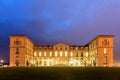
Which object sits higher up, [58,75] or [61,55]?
[61,55]

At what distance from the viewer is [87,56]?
160 meters

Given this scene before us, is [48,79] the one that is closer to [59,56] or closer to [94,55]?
[94,55]

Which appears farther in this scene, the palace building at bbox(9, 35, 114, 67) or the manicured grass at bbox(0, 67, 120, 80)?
the palace building at bbox(9, 35, 114, 67)

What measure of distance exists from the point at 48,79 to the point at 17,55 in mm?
75905

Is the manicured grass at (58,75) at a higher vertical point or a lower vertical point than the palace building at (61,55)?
lower

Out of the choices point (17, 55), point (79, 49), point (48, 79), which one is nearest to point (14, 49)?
point (17, 55)

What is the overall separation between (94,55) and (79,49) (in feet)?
78.7

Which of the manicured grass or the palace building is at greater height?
the palace building

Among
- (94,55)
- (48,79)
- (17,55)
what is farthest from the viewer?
(94,55)

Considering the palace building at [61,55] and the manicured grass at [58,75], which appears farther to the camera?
the palace building at [61,55]

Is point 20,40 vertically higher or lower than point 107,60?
higher

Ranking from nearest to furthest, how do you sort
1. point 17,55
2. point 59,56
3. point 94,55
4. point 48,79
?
point 48,79
point 17,55
point 94,55
point 59,56

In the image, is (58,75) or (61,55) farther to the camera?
(61,55)

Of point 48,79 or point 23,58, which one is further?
point 23,58
